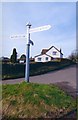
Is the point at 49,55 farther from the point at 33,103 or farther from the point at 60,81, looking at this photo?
the point at 33,103

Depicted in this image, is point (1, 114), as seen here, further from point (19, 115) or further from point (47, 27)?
point (47, 27)

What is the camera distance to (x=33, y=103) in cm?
552

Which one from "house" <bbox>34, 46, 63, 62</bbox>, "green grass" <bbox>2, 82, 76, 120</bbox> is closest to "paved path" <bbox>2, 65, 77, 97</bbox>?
"green grass" <bbox>2, 82, 76, 120</bbox>

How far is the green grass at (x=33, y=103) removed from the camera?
202 inches

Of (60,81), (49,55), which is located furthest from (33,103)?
(49,55)

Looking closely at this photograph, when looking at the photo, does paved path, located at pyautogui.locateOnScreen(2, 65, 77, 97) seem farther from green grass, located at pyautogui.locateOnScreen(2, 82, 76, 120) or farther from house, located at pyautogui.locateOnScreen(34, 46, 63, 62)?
house, located at pyautogui.locateOnScreen(34, 46, 63, 62)

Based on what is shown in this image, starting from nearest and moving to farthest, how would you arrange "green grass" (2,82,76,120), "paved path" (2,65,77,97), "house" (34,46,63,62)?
"green grass" (2,82,76,120) → "paved path" (2,65,77,97) → "house" (34,46,63,62)

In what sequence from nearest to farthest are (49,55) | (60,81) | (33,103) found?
(33,103), (60,81), (49,55)

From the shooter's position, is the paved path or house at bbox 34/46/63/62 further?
house at bbox 34/46/63/62

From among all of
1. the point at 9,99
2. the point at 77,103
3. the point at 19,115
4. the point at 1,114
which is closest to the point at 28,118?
the point at 19,115

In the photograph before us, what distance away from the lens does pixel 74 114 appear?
5270mm

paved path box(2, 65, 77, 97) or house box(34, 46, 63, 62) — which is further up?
house box(34, 46, 63, 62)

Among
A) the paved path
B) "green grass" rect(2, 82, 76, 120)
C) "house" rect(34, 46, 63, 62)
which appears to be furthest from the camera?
"house" rect(34, 46, 63, 62)

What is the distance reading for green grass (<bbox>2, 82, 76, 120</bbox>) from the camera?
512cm
